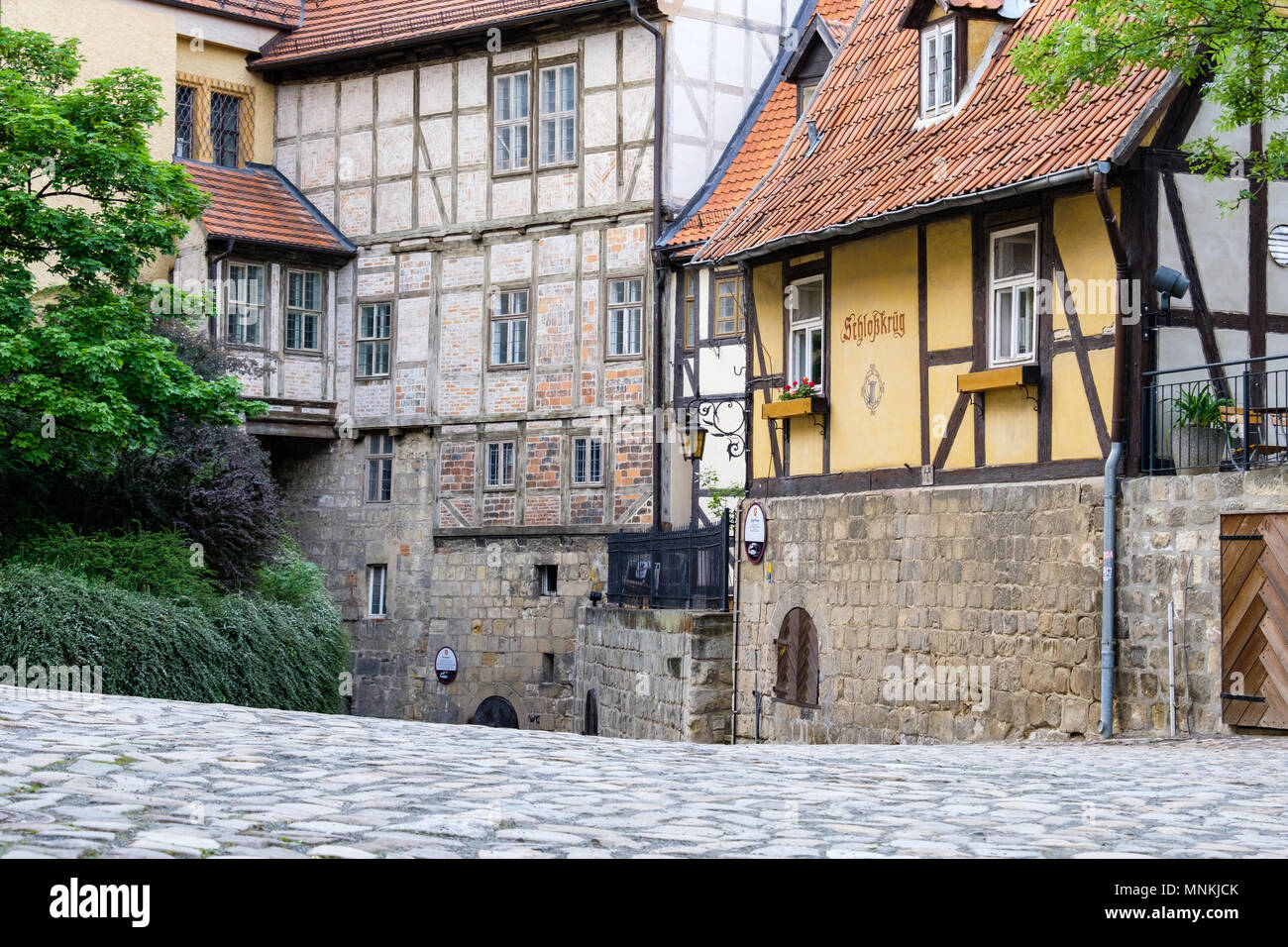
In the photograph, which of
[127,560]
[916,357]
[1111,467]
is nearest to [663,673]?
[916,357]

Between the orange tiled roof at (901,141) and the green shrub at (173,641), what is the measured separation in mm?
6597

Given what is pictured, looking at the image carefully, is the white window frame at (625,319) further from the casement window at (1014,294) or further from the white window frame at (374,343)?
the casement window at (1014,294)

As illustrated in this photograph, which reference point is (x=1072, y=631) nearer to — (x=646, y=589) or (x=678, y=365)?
(x=646, y=589)

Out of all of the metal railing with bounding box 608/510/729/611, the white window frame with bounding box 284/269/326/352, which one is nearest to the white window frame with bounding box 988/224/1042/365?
the metal railing with bounding box 608/510/729/611

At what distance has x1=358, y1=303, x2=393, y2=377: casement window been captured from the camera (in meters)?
29.6

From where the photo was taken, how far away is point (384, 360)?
2961cm

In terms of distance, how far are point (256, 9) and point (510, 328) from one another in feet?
23.8

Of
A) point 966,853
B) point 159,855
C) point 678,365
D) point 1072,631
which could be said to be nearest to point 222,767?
point 159,855

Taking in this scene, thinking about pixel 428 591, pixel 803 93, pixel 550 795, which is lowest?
pixel 550 795

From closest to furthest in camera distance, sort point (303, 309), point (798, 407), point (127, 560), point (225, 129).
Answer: point (798, 407) → point (127, 560) → point (303, 309) → point (225, 129)

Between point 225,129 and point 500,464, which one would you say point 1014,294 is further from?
point 225,129

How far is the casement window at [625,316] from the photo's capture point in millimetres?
26812

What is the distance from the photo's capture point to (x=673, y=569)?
20750 mm

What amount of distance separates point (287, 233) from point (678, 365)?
23.5 feet
